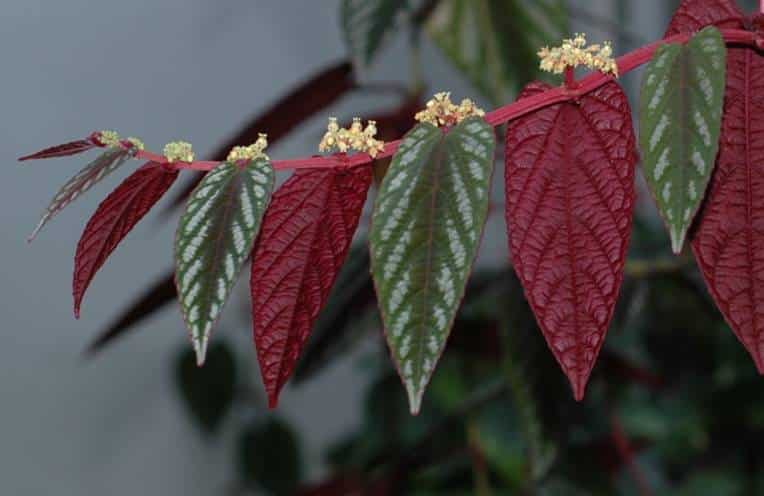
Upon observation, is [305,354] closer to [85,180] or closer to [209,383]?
[209,383]

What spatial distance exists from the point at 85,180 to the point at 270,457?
117cm

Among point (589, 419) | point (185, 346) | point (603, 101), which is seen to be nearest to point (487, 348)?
point (589, 419)

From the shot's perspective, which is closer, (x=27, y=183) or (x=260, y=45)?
(x=27, y=183)

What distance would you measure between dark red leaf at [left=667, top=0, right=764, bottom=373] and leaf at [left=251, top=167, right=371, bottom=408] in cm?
11

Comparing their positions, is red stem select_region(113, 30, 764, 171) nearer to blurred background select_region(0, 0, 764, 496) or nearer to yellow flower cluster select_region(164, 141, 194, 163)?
yellow flower cluster select_region(164, 141, 194, 163)

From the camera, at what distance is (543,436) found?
866 millimetres

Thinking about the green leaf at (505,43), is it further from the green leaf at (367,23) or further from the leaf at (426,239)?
the leaf at (426,239)

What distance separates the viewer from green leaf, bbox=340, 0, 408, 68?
0.79 meters

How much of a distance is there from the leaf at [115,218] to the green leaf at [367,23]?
1.56 feet

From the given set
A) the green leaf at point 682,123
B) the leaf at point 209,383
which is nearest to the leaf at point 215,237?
the green leaf at point 682,123

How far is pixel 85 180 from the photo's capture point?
327 millimetres

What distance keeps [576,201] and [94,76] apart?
1.03m

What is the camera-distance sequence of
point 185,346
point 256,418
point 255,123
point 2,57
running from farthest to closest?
1. point 256,418
2. point 185,346
3. point 2,57
4. point 255,123

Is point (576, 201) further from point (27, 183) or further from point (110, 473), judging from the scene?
point (110, 473)
